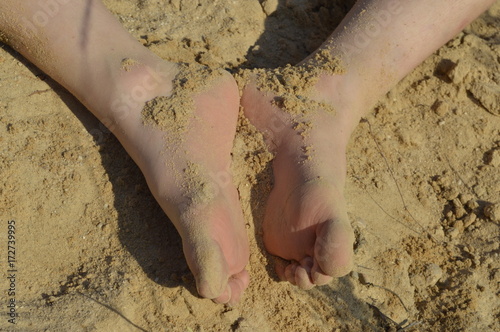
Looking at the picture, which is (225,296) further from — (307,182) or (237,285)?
(307,182)

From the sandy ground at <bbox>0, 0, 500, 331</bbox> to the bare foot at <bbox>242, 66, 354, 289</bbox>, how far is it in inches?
2.4

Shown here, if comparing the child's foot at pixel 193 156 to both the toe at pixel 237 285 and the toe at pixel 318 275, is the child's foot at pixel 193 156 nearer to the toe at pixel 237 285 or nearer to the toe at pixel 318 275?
the toe at pixel 237 285

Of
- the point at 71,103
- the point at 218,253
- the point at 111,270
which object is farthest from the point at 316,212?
the point at 71,103

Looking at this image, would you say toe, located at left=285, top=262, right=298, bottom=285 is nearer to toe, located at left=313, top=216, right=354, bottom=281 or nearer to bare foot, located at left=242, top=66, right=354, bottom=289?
bare foot, located at left=242, top=66, right=354, bottom=289

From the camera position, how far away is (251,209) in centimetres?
164

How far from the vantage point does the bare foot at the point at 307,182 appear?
1411mm

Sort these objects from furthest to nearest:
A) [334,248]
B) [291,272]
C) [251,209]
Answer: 1. [251,209]
2. [291,272]
3. [334,248]

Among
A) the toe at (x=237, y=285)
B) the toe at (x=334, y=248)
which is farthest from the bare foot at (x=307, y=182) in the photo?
the toe at (x=237, y=285)

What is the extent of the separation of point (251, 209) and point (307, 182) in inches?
7.8

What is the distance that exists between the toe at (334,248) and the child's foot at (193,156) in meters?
0.22

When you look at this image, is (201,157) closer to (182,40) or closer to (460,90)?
(182,40)

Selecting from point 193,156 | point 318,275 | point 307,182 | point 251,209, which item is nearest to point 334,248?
point 318,275

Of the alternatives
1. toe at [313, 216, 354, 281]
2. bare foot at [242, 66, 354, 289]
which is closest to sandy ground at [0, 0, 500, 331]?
bare foot at [242, 66, 354, 289]

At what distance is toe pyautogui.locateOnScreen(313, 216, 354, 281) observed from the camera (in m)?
1.38
